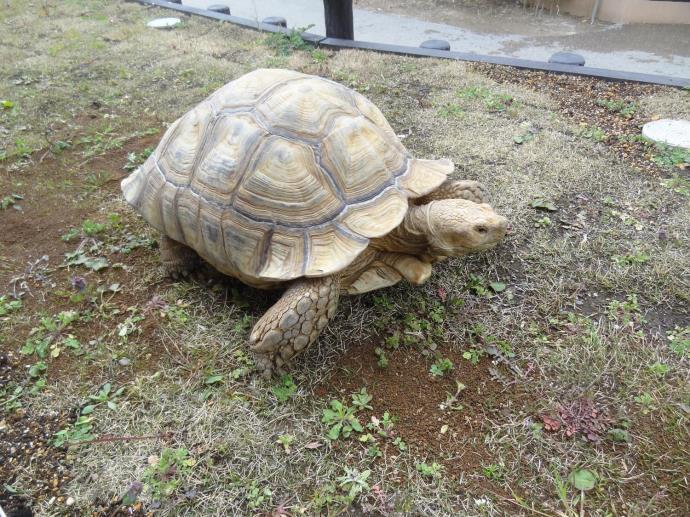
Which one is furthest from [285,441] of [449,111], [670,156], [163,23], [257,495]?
[163,23]

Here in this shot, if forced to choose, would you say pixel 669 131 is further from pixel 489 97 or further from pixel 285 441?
pixel 285 441

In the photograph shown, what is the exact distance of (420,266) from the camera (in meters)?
2.44

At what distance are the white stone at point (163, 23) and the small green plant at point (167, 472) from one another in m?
6.72

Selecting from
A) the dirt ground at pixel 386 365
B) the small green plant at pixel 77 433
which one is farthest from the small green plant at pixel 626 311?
the small green plant at pixel 77 433

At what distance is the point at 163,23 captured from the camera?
7039 millimetres

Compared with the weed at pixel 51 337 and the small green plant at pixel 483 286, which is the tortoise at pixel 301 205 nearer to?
the small green plant at pixel 483 286

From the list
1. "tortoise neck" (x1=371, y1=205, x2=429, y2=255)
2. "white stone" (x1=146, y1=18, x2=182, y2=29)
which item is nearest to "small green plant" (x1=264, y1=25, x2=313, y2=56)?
"white stone" (x1=146, y1=18, x2=182, y2=29)

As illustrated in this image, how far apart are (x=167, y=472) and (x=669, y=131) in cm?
437

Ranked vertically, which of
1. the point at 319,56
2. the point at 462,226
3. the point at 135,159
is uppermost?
the point at 462,226

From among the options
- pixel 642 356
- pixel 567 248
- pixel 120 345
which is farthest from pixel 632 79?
pixel 120 345

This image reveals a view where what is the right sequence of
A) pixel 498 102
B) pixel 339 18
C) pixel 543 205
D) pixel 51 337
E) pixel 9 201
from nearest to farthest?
pixel 51 337
pixel 543 205
pixel 9 201
pixel 498 102
pixel 339 18

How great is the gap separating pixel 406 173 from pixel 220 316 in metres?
1.23

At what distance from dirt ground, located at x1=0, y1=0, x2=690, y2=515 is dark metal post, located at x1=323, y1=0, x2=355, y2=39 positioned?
3.26m

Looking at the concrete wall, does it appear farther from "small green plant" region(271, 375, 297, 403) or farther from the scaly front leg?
"small green plant" region(271, 375, 297, 403)
